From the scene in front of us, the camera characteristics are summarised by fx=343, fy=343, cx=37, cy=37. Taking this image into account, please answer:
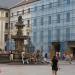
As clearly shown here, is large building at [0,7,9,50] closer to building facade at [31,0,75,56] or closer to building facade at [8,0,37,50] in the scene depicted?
building facade at [8,0,37,50]

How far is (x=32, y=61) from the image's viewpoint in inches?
1586

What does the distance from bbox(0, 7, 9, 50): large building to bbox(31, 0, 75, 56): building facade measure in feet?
48.2

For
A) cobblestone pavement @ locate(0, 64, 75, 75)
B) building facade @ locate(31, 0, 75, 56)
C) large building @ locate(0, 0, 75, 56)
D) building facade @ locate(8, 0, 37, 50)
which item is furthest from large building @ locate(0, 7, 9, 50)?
cobblestone pavement @ locate(0, 64, 75, 75)

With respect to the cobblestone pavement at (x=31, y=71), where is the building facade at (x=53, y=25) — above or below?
above

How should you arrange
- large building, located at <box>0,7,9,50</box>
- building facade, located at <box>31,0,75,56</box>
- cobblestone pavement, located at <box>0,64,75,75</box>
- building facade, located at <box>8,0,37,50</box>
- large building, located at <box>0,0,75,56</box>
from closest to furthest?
cobblestone pavement, located at <box>0,64,75,75</box>
building facade, located at <box>31,0,75,56</box>
large building, located at <box>0,0,75,56</box>
building facade, located at <box>8,0,37,50</box>
large building, located at <box>0,7,9,50</box>

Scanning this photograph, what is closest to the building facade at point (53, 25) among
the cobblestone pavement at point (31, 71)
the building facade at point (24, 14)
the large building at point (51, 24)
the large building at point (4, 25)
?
the large building at point (51, 24)

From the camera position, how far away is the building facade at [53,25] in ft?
218

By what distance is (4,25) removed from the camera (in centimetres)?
9150

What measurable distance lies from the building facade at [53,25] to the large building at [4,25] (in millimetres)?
14685

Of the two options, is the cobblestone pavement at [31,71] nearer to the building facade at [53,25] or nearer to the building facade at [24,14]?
the building facade at [53,25]

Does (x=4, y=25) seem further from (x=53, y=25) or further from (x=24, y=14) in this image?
(x=53, y=25)

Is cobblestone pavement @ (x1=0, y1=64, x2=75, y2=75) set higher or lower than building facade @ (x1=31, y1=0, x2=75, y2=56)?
lower

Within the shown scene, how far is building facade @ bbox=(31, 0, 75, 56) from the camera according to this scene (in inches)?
2613

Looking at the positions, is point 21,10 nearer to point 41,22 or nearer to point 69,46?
point 41,22
